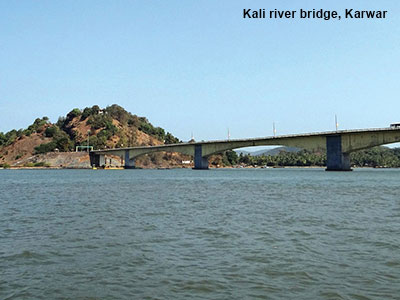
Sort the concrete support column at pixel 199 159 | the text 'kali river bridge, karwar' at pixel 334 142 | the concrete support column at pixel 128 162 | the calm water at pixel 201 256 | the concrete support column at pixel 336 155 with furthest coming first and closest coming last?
the concrete support column at pixel 128 162, the concrete support column at pixel 199 159, the concrete support column at pixel 336 155, the text 'kali river bridge, karwar' at pixel 334 142, the calm water at pixel 201 256

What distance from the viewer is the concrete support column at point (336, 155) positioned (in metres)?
84.7

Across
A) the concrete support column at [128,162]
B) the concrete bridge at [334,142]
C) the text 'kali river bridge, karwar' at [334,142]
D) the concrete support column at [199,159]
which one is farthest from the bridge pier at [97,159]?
the concrete bridge at [334,142]

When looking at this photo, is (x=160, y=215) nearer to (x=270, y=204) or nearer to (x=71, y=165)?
(x=270, y=204)

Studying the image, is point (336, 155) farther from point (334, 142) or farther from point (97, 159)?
point (97, 159)

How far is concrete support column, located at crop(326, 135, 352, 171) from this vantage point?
3334 inches

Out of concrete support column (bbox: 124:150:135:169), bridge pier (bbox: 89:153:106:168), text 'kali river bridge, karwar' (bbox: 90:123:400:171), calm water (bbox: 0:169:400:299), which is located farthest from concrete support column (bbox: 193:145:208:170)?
calm water (bbox: 0:169:400:299)

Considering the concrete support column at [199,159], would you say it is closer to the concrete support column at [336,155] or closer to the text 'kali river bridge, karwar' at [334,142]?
the text 'kali river bridge, karwar' at [334,142]

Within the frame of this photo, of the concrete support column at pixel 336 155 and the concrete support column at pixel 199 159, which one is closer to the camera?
the concrete support column at pixel 336 155

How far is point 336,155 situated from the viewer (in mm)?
86125

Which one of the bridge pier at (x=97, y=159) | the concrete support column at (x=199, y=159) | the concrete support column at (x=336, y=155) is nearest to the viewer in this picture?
the concrete support column at (x=336, y=155)

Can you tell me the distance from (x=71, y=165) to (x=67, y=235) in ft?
544

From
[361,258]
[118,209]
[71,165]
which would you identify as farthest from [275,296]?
[71,165]

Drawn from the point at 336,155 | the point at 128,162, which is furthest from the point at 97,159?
the point at 336,155

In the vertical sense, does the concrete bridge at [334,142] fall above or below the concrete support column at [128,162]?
above
